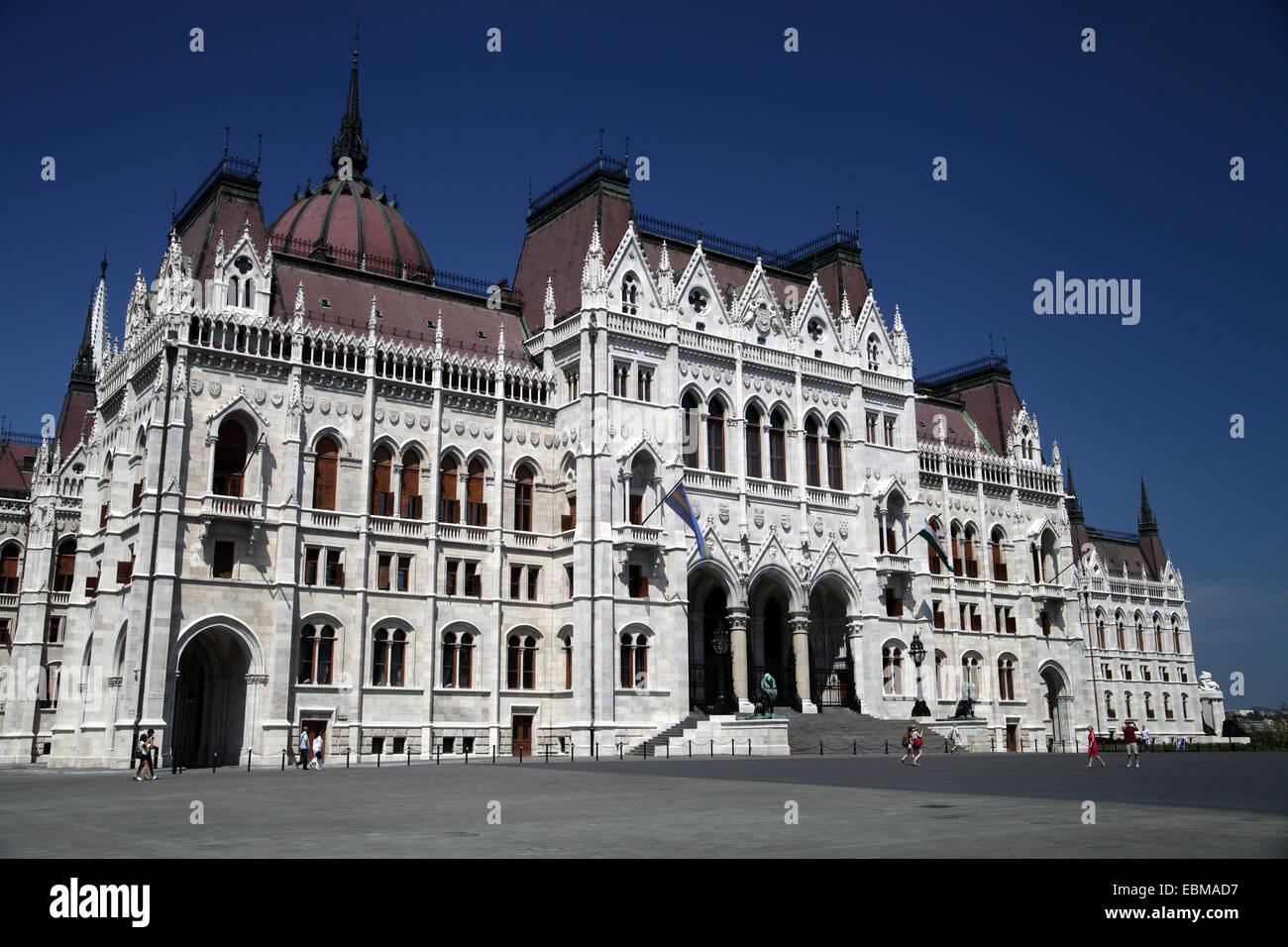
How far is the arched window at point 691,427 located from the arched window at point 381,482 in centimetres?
1423

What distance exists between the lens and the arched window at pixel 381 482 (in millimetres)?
50562

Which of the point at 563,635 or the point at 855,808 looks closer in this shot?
the point at 855,808

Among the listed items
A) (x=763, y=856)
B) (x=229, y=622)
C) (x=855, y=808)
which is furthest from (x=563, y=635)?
(x=763, y=856)

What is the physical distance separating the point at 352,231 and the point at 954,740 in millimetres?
41594

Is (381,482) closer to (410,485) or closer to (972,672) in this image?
(410,485)

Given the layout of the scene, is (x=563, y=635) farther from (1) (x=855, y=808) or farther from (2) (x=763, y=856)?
(2) (x=763, y=856)

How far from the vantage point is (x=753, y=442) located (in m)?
59.5

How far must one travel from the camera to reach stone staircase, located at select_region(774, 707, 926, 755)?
51500 millimetres

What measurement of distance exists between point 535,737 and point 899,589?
22839 mm

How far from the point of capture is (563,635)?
2106 inches

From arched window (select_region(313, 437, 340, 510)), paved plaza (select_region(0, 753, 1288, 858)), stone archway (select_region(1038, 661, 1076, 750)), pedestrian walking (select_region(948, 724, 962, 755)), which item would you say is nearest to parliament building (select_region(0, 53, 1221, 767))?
arched window (select_region(313, 437, 340, 510))

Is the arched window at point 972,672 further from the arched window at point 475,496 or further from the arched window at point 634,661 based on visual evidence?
the arched window at point 475,496
